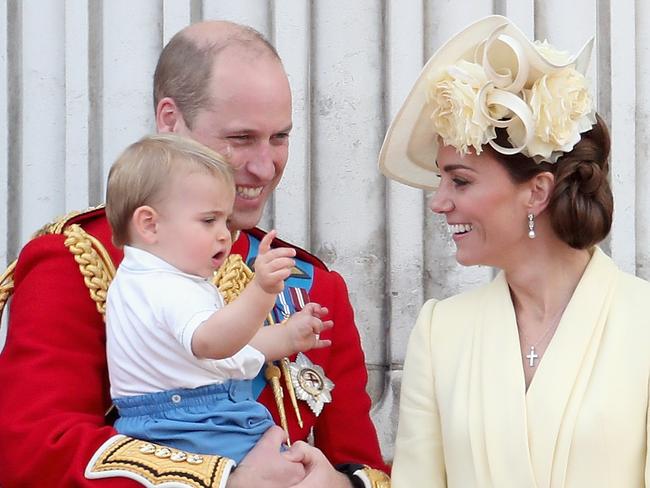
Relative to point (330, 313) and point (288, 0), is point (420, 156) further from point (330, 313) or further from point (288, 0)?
point (288, 0)

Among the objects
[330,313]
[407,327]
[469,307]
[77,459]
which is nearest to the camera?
[77,459]

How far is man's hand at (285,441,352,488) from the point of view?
10.0 feet

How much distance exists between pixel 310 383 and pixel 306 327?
227 millimetres

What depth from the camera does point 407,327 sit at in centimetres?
409

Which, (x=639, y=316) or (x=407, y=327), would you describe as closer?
(x=639, y=316)

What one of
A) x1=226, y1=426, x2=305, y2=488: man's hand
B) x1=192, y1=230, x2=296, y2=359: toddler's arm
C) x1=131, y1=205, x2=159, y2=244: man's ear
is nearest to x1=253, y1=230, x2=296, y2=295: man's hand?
x1=192, y1=230, x2=296, y2=359: toddler's arm

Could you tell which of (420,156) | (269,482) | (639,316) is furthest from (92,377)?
(639,316)

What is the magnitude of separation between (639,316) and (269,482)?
82cm

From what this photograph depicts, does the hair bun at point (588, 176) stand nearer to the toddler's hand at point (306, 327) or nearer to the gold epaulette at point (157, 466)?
the toddler's hand at point (306, 327)

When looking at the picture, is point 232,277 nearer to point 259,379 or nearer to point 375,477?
point 259,379

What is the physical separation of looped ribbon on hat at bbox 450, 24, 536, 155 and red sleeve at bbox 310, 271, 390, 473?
2.09ft

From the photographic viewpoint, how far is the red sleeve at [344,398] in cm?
343

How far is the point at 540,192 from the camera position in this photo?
312 cm

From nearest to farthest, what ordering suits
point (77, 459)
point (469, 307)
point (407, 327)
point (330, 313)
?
point (77, 459) → point (469, 307) → point (330, 313) → point (407, 327)
